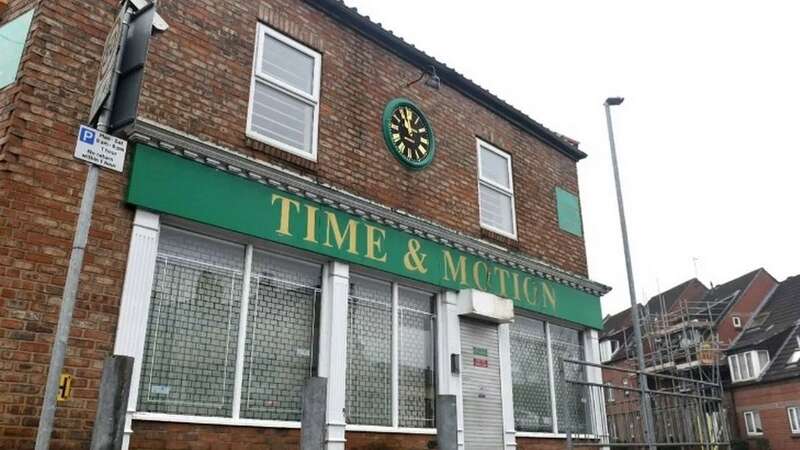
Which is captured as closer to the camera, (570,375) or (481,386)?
(481,386)

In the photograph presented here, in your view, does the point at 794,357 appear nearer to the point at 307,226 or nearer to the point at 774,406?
the point at 774,406

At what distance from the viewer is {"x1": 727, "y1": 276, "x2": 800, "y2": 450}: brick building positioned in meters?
34.8

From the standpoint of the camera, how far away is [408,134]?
1043 centimetres

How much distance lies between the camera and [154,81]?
294 inches

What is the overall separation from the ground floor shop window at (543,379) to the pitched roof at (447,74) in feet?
12.9

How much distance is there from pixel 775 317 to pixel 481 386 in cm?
3782

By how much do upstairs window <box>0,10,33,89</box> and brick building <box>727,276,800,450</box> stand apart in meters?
38.3

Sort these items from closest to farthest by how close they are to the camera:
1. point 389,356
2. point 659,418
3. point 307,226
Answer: point 307,226
point 389,356
point 659,418

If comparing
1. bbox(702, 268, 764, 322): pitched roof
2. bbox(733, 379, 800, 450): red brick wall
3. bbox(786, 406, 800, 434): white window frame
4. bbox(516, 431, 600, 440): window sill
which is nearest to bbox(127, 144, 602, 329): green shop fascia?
bbox(516, 431, 600, 440): window sill

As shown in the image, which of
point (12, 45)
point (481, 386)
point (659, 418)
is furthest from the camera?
point (659, 418)

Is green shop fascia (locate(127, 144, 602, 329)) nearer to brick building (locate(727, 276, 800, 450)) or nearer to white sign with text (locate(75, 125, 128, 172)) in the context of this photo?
white sign with text (locate(75, 125, 128, 172))

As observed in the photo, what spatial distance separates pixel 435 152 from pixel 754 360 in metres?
34.6

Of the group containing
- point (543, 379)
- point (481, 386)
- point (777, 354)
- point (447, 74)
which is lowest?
point (481, 386)

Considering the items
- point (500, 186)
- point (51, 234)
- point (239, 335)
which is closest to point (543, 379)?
point (500, 186)
